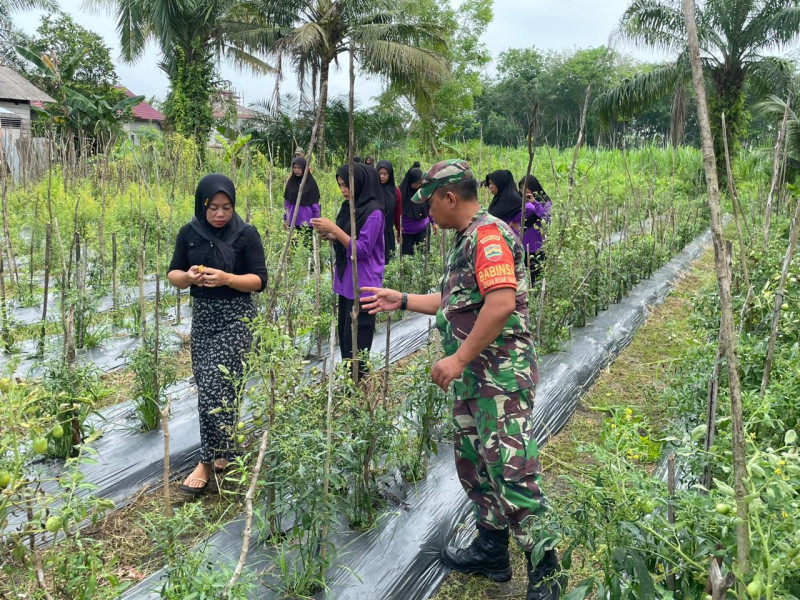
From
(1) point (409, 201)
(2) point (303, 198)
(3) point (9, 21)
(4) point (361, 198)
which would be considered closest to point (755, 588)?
(4) point (361, 198)

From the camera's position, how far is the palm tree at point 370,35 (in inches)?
574

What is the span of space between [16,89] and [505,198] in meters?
21.1

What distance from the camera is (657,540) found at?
4.95 ft

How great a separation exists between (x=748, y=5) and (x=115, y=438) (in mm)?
14116

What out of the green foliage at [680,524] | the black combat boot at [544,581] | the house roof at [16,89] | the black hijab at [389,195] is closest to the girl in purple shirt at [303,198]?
the black hijab at [389,195]

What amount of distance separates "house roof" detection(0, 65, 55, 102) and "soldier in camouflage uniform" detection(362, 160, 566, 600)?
839 inches

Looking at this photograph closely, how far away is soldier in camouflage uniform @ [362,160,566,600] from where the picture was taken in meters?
1.87

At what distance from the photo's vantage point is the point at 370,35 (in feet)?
48.8

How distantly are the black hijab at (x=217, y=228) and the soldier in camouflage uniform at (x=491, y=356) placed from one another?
3.20 ft

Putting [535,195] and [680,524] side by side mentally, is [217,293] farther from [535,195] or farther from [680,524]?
[535,195]

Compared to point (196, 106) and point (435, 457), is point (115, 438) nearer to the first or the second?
point (435, 457)

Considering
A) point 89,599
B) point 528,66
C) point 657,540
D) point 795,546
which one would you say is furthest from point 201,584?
point 528,66

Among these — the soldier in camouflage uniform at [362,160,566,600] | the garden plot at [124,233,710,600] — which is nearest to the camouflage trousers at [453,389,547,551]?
the soldier in camouflage uniform at [362,160,566,600]

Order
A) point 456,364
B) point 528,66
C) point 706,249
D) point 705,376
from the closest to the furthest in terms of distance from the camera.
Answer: point 456,364, point 705,376, point 706,249, point 528,66
